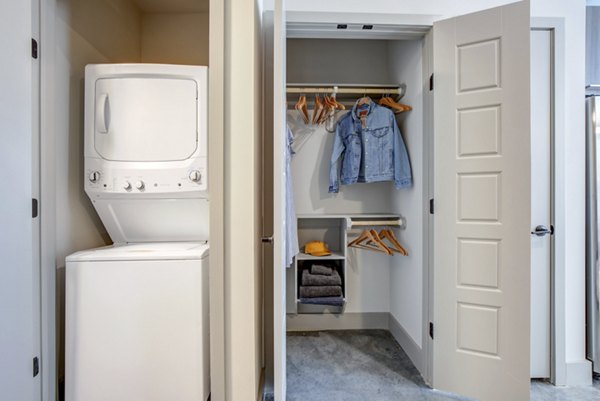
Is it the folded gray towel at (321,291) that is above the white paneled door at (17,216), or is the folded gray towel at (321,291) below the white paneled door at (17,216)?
below

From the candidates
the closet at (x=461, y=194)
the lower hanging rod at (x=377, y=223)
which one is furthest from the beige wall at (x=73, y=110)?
the lower hanging rod at (x=377, y=223)

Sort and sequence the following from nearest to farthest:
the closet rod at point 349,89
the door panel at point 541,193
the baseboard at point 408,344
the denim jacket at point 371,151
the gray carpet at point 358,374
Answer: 1. the gray carpet at point 358,374
2. the door panel at point 541,193
3. the baseboard at point 408,344
4. the denim jacket at point 371,151
5. the closet rod at point 349,89

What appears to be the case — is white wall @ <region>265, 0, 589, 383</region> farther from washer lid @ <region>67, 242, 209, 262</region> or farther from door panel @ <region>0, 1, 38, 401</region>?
washer lid @ <region>67, 242, 209, 262</region>

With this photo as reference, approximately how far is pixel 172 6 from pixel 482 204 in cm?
224

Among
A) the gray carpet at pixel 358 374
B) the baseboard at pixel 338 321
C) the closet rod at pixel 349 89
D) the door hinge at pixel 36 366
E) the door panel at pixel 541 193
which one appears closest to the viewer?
the door hinge at pixel 36 366

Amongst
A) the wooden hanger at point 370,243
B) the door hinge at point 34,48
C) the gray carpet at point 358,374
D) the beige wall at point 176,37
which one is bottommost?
the gray carpet at point 358,374

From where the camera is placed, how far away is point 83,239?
1.48 metres

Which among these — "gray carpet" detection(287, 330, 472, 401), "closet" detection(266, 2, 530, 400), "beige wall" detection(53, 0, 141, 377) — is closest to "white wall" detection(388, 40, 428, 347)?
"closet" detection(266, 2, 530, 400)

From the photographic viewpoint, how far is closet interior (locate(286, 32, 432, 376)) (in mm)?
2250

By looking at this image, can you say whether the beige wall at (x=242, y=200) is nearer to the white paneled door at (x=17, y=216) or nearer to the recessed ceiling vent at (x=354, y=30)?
the recessed ceiling vent at (x=354, y=30)

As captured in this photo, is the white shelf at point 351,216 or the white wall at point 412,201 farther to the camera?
the white shelf at point 351,216

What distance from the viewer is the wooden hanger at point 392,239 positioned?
217 centimetres

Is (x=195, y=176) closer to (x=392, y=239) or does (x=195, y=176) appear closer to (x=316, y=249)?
(x=316, y=249)

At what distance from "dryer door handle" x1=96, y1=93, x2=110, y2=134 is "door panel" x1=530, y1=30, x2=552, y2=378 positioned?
247 centimetres
